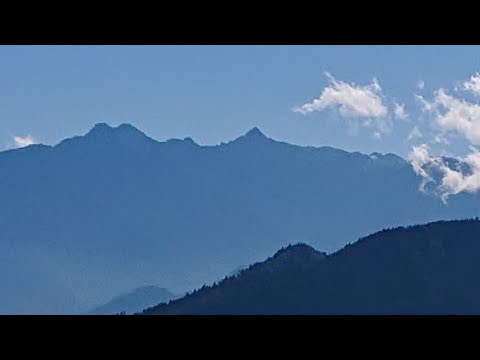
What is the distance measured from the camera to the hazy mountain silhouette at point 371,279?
138 metres

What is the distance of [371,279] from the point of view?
147m

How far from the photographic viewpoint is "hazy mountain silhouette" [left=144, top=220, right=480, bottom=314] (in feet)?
451
